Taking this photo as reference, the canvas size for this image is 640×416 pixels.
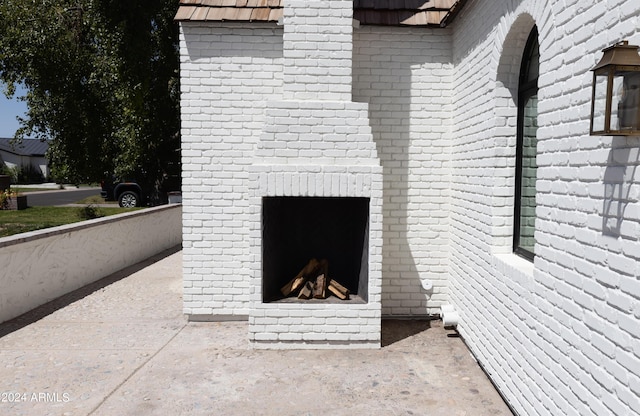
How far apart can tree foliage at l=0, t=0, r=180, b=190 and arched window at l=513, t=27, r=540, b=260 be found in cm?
1093

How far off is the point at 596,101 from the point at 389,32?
3.96 meters

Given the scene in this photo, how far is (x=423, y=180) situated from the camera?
6.24 m

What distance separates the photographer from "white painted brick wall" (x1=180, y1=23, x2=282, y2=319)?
6121mm

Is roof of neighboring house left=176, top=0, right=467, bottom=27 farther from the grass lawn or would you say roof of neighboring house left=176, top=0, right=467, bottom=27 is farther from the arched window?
the grass lawn

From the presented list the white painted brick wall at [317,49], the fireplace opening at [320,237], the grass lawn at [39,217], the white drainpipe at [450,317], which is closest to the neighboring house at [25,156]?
the grass lawn at [39,217]

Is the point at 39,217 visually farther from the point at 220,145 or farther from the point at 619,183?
the point at 619,183

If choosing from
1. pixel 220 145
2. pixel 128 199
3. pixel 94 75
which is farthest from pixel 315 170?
pixel 128 199

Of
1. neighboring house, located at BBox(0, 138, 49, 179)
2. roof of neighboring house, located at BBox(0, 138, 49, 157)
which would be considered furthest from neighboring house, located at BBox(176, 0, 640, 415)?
roof of neighboring house, located at BBox(0, 138, 49, 157)

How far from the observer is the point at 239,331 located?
5.97 meters

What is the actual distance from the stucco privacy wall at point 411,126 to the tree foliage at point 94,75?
8.73 metres

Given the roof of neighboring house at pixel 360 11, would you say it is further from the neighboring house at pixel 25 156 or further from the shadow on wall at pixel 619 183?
the neighboring house at pixel 25 156

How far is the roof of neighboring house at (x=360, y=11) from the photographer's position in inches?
236

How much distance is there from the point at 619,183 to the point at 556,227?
2.60 ft

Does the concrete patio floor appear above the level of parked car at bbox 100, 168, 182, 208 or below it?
below
